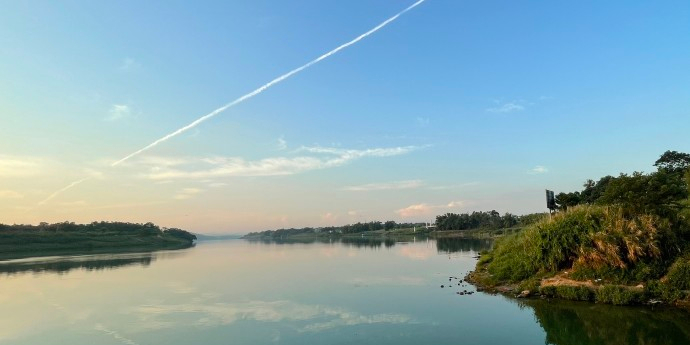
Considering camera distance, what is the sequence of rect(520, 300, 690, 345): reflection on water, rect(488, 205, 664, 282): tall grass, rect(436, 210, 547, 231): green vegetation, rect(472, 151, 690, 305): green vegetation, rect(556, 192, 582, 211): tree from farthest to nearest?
rect(436, 210, 547, 231): green vegetation < rect(556, 192, 582, 211): tree < rect(488, 205, 664, 282): tall grass < rect(472, 151, 690, 305): green vegetation < rect(520, 300, 690, 345): reflection on water

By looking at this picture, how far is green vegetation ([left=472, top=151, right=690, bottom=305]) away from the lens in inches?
778

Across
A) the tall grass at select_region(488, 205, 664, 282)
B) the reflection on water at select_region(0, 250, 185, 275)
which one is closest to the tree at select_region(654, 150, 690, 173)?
the tall grass at select_region(488, 205, 664, 282)

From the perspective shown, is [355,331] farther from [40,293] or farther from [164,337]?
[40,293]

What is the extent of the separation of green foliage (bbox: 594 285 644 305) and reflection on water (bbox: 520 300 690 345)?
0.55 metres

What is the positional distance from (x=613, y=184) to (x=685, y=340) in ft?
39.1

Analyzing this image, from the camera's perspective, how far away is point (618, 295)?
19375 mm

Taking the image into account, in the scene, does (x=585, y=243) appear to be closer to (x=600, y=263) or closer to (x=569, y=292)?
(x=600, y=263)

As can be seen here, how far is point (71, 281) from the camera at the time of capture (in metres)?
37.9

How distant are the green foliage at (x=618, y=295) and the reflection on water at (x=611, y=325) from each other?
554mm

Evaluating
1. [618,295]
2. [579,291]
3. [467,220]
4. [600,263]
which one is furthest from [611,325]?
[467,220]

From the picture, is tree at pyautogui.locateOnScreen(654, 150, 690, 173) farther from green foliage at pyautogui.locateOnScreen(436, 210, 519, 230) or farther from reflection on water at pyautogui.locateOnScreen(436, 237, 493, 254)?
green foliage at pyautogui.locateOnScreen(436, 210, 519, 230)

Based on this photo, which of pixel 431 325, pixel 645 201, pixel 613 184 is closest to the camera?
pixel 431 325

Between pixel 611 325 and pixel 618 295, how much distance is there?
3691 mm

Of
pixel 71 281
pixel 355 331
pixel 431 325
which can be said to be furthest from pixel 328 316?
pixel 71 281
